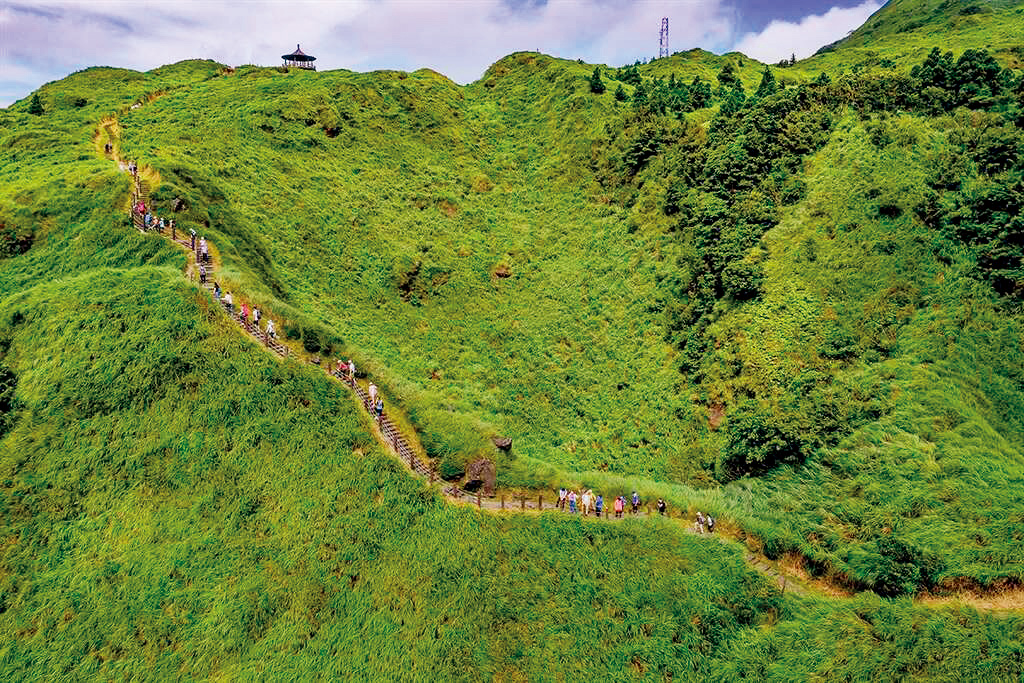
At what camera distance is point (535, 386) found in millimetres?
38844

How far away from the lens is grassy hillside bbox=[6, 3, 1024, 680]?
68.6ft

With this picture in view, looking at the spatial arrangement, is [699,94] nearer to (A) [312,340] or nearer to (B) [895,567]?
(A) [312,340]

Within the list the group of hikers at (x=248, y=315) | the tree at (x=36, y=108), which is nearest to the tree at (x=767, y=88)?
the group of hikers at (x=248, y=315)

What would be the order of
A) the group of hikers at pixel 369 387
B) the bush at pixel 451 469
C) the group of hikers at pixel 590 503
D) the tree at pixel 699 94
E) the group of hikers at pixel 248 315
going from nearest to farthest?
the group of hikers at pixel 590 503
the bush at pixel 451 469
the group of hikers at pixel 369 387
the group of hikers at pixel 248 315
the tree at pixel 699 94

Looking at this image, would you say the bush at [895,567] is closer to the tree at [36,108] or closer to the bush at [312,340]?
the bush at [312,340]

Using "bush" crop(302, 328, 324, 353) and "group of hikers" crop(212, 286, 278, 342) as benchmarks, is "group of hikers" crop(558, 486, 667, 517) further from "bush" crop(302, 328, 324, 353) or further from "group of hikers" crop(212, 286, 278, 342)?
"group of hikers" crop(212, 286, 278, 342)

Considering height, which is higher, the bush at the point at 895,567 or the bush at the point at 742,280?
the bush at the point at 742,280

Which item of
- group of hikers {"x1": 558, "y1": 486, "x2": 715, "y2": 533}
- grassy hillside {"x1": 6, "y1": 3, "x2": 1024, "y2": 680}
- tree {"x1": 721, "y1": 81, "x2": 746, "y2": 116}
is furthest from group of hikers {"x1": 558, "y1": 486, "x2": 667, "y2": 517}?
tree {"x1": 721, "y1": 81, "x2": 746, "y2": 116}

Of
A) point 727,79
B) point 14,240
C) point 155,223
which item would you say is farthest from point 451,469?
point 727,79

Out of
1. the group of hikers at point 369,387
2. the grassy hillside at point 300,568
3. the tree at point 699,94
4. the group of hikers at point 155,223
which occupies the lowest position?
the grassy hillside at point 300,568

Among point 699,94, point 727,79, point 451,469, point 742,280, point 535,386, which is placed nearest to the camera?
point 451,469

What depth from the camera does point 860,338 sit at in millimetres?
32781

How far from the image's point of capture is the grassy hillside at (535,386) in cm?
2092

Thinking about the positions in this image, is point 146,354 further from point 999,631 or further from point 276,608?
point 999,631
